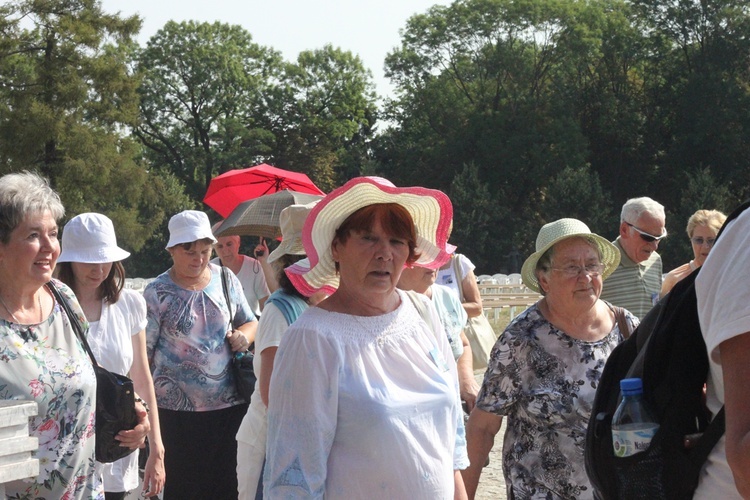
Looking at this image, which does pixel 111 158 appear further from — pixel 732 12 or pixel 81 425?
pixel 81 425

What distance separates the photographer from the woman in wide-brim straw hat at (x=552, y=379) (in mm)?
4215

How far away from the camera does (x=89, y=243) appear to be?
5.17 metres

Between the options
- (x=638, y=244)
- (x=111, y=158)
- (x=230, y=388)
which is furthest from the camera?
(x=111, y=158)

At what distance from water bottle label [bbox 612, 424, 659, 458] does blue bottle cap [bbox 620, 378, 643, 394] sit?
76 millimetres

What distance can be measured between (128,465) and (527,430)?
2.07 meters

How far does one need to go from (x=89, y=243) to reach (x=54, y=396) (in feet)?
5.25

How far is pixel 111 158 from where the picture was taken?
45.0 meters

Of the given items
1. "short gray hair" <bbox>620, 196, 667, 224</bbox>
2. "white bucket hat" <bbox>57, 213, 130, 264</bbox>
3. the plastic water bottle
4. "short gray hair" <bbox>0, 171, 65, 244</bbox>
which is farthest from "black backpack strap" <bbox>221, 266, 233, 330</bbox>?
the plastic water bottle

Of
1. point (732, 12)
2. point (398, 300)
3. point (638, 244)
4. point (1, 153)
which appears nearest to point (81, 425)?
point (398, 300)

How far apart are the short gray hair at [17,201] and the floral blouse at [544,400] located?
6.40 ft

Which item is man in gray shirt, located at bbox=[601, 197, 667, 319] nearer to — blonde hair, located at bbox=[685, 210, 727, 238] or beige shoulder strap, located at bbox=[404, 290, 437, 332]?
blonde hair, located at bbox=[685, 210, 727, 238]

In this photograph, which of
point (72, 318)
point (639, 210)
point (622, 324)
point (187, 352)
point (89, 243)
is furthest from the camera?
point (639, 210)

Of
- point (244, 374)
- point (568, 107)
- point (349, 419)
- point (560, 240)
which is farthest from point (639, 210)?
point (568, 107)

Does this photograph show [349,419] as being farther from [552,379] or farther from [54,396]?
[552,379]
